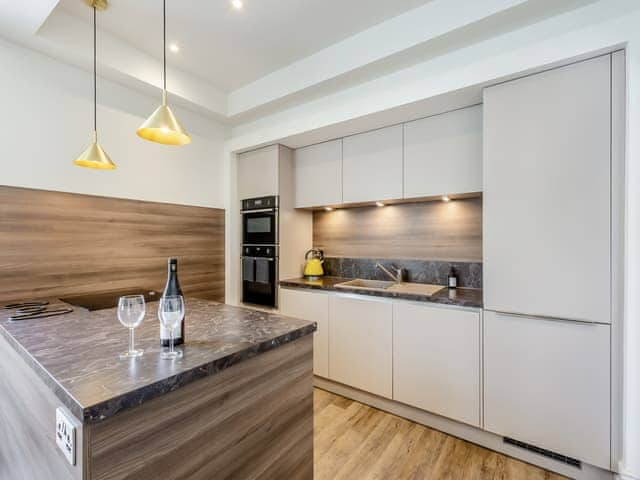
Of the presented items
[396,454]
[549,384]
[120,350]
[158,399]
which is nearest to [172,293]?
[120,350]

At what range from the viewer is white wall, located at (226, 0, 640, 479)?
1478 mm

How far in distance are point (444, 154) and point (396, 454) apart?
206 centimetres

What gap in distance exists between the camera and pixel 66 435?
0.74 m

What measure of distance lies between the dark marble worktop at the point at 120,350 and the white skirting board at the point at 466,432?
1.42 metres

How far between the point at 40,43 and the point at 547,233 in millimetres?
3342

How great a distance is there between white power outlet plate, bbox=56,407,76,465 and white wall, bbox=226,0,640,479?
2.26 m

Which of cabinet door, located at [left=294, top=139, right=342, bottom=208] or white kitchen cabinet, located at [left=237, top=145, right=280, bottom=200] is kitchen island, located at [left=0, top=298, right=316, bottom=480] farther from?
white kitchen cabinet, located at [left=237, top=145, right=280, bottom=200]

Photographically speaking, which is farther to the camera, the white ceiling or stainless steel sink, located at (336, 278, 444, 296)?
stainless steel sink, located at (336, 278, 444, 296)

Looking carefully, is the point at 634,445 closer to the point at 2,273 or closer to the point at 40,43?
the point at 2,273

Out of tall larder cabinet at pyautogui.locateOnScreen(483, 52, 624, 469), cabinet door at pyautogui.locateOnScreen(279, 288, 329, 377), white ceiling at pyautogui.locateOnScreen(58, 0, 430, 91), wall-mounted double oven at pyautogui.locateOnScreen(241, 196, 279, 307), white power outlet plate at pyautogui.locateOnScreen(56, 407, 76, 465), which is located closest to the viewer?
white power outlet plate at pyautogui.locateOnScreen(56, 407, 76, 465)

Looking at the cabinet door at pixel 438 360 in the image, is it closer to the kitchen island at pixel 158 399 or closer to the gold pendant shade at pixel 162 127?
the kitchen island at pixel 158 399

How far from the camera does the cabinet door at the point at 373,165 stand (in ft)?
8.15

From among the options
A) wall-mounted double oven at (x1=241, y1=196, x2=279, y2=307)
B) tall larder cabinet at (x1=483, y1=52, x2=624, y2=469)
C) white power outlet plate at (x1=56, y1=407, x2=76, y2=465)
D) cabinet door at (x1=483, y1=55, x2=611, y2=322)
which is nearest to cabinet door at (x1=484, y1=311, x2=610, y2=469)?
tall larder cabinet at (x1=483, y1=52, x2=624, y2=469)

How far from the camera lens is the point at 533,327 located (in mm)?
1757
